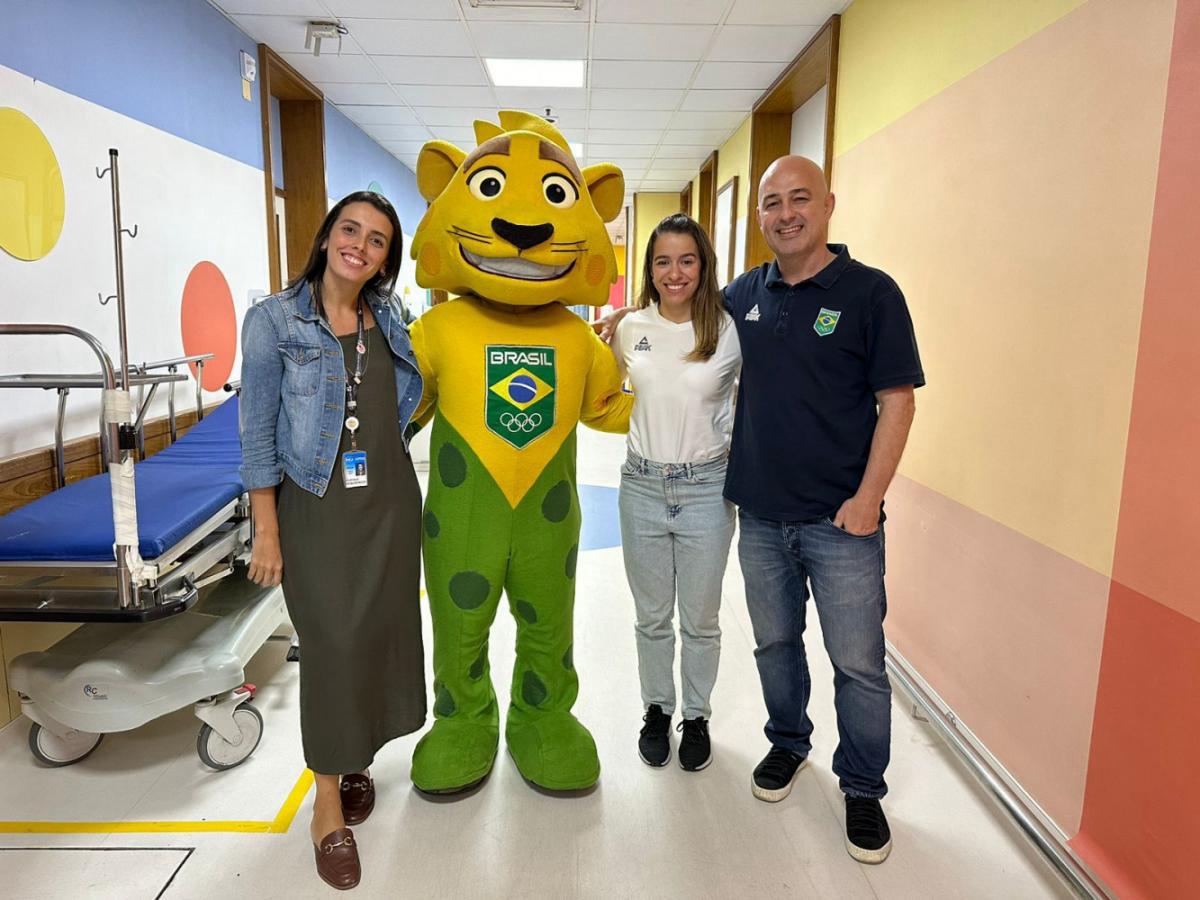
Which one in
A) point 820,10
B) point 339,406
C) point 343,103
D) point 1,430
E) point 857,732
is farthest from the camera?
point 343,103

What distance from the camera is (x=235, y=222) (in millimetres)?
4520

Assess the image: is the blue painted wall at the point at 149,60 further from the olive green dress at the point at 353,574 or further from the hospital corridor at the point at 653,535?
the olive green dress at the point at 353,574

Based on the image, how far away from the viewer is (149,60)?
3658mm

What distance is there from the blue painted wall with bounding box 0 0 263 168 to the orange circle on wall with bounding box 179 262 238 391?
669 mm

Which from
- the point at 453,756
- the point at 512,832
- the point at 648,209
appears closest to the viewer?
the point at 512,832

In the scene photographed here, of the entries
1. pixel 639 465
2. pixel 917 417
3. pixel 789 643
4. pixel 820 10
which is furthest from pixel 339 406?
pixel 820 10

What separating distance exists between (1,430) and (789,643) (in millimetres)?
2513

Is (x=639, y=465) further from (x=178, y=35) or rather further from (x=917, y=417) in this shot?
(x=178, y=35)

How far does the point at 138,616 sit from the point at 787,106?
549 cm

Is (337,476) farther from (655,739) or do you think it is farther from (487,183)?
(655,739)

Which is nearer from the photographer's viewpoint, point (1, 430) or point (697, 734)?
point (697, 734)

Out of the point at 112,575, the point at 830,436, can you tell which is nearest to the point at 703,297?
the point at 830,436

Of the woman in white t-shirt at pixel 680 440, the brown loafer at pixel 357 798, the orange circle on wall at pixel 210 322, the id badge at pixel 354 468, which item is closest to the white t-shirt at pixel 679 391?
the woman in white t-shirt at pixel 680 440

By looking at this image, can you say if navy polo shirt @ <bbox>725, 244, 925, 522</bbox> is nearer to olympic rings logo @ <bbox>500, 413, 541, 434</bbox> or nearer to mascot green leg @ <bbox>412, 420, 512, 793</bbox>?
olympic rings logo @ <bbox>500, 413, 541, 434</bbox>
